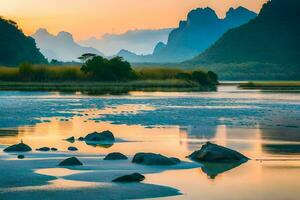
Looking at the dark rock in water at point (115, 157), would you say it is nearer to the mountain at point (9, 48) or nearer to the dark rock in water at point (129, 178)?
the dark rock in water at point (129, 178)

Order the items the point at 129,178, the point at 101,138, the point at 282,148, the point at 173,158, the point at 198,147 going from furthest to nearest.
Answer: the point at 101,138 < the point at 198,147 < the point at 282,148 < the point at 173,158 < the point at 129,178

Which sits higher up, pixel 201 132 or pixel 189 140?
pixel 201 132

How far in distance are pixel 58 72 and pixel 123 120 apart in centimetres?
8557

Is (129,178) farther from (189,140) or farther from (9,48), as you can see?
(9,48)

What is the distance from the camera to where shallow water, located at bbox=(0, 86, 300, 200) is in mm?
18625

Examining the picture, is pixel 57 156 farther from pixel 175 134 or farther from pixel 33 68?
pixel 33 68

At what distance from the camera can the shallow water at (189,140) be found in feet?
61.1

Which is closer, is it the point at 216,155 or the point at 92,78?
the point at 216,155

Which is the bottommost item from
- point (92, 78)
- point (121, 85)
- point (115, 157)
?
point (115, 157)

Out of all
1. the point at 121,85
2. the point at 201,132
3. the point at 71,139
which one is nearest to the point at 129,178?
the point at 71,139

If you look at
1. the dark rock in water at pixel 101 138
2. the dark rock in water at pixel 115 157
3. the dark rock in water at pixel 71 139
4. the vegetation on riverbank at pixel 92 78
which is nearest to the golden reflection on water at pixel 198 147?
the dark rock in water at pixel 71 139

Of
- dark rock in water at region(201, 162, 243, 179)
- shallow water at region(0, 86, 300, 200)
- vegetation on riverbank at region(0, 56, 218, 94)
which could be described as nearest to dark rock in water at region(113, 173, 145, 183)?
shallow water at region(0, 86, 300, 200)

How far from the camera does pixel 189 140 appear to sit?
3020cm

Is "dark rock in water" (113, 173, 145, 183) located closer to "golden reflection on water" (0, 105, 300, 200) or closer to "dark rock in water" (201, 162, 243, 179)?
"golden reflection on water" (0, 105, 300, 200)
